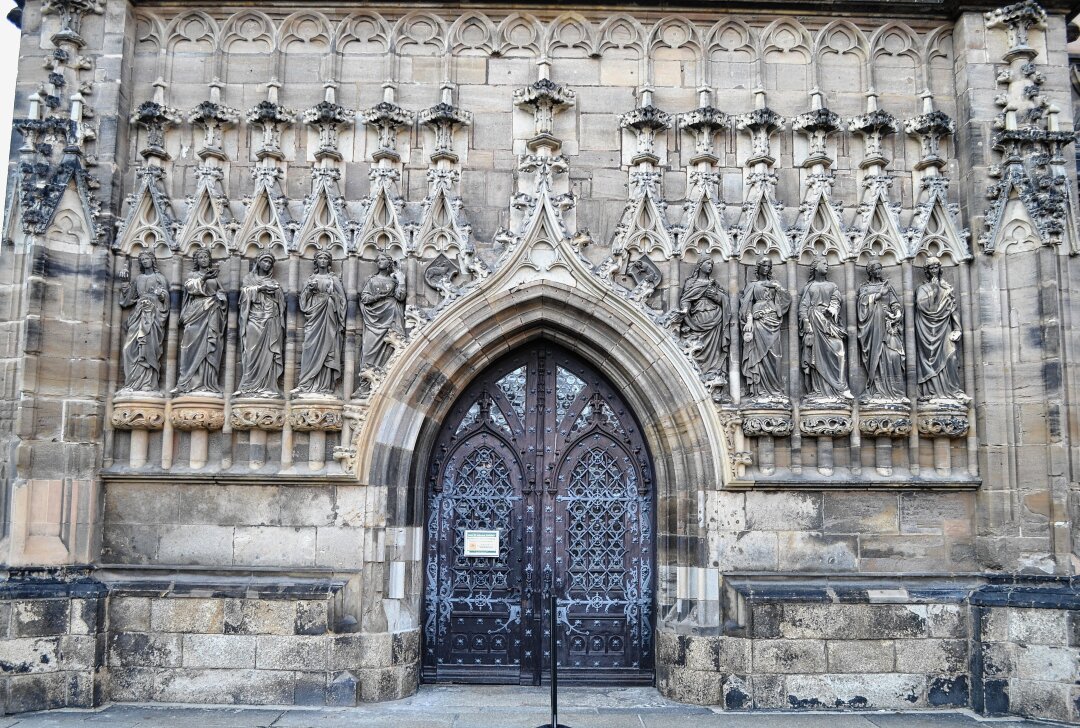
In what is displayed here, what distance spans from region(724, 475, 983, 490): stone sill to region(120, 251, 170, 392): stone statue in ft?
17.8

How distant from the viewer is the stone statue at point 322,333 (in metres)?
8.06

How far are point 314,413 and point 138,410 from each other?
161cm

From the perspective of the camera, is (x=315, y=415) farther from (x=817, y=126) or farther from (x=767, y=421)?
(x=817, y=126)

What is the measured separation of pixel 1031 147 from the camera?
822cm

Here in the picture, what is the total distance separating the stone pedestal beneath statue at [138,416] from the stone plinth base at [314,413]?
1.24 meters

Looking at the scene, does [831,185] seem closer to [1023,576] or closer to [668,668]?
[1023,576]

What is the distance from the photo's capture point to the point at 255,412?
A: 799 cm

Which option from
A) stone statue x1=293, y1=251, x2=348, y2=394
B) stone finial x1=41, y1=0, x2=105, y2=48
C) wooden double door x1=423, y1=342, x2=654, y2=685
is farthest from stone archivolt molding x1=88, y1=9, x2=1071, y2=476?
wooden double door x1=423, y1=342, x2=654, y2=685

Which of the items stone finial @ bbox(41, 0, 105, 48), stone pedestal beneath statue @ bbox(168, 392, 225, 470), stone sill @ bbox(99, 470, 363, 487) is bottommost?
stone sill @ bbox(99, 470, 363, 487)

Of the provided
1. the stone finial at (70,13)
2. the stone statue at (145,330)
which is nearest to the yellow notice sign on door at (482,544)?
the stone statue at (145,330)

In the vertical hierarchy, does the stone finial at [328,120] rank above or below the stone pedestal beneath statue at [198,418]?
above

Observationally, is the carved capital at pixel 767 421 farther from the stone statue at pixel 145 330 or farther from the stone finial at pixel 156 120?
the stone finial at pixel 156 120

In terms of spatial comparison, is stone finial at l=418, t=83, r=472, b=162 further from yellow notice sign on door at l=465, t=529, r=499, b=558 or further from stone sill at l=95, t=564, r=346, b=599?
stone sill at l=95, t=564, r=346, b=599

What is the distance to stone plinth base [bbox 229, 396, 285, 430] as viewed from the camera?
7.98 m
